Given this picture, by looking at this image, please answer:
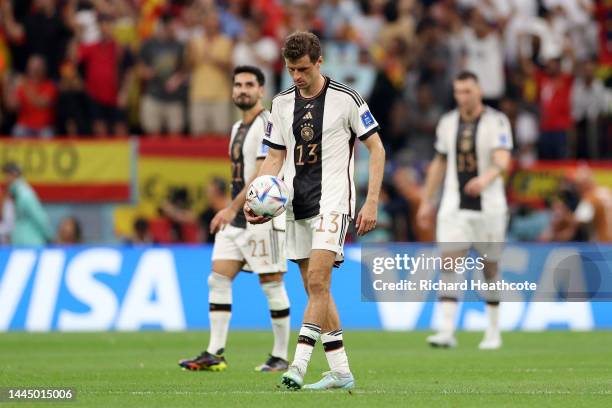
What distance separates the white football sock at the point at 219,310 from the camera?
41.8 ft

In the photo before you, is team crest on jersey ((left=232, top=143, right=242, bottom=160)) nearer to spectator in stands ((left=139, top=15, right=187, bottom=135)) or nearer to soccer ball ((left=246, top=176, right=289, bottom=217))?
soccer ball ((left=246, top=176, right=289, bottom=217))

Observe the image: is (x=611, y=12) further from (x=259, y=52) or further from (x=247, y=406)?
(x=247, y=406)

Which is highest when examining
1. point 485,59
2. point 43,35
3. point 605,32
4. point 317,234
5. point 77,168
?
point 605,32

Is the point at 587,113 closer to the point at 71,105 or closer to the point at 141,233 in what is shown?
the point at 141,233

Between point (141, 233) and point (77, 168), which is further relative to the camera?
point (77, 168)

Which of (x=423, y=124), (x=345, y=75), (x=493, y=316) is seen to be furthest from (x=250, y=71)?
(x=423, y=124)

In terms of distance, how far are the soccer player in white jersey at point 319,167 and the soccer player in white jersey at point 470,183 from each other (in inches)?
220

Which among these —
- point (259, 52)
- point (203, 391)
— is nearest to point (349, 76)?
point (259, 52)

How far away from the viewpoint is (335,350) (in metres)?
10.3

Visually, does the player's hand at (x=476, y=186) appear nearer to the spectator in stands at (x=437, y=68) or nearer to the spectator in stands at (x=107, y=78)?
the spectator in stands at (x=437, y=68)

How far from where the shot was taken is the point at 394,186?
22.1 metres

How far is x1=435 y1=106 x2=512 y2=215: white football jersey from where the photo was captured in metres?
16.0

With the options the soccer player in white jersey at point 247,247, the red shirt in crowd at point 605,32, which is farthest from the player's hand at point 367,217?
the red shirt in crowd at point 605,32

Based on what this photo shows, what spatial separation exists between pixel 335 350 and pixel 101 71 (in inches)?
533
